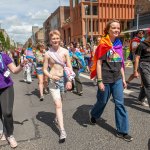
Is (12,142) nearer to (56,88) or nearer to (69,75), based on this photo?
(56,88)

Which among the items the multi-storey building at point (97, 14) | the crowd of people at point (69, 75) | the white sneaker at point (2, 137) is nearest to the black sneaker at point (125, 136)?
the crowd of people at point (69, 75)

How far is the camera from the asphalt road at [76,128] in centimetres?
371

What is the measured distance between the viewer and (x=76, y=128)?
4449mm

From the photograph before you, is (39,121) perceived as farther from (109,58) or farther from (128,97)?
(128,97)

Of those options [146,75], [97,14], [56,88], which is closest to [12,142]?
[56,88]

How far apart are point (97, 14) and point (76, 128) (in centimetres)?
5903

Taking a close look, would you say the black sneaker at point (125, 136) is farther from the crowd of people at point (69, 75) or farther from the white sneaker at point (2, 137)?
the white sneaker at point (2, 137)

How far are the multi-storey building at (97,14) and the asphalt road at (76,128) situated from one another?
171 feet

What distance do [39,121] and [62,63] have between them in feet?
5.42

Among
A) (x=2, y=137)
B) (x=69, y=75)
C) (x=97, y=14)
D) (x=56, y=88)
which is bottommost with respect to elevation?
(x=2, y=137)

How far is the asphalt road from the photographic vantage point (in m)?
3.71

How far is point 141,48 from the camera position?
484cm

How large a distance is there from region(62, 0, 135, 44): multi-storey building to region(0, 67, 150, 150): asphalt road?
52.2m

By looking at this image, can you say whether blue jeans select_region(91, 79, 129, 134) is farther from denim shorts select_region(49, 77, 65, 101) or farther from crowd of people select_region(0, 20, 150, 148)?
denim shorts select_region(49, 77, 65, 101)
